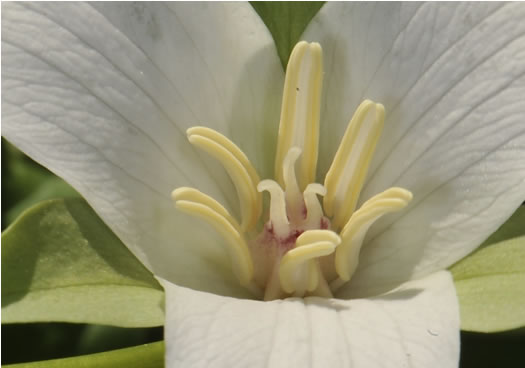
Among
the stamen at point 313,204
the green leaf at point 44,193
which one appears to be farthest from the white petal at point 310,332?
the green leaf at point 44,193

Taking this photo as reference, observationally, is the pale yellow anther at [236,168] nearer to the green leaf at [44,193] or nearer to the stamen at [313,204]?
the stamen at [313,204]

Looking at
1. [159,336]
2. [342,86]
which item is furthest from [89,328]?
[342,86]

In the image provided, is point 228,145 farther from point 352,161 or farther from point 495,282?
point 495,282

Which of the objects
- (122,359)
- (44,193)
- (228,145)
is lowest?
(44,193)

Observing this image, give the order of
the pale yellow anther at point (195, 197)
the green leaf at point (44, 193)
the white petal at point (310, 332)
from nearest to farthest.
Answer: the white petal at point (310, 332), the pale yellow anther at point (195, 197), the green leaf at point (44, 193)

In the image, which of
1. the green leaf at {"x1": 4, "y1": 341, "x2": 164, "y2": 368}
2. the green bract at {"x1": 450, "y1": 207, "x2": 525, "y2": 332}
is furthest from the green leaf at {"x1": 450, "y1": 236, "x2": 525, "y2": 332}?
the green leaf at {"x1": 4, "y1": 341, "x2": 164, "y2": 368}

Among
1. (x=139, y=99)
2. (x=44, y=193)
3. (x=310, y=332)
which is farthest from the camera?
(x=44, y=193)

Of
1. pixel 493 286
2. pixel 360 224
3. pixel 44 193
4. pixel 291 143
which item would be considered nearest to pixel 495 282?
pixel 493 286
